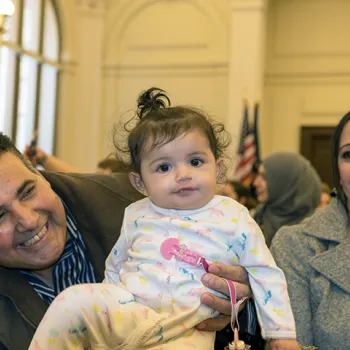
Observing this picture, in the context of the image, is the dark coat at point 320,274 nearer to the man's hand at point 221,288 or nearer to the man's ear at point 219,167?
the man's hand at point 221,288

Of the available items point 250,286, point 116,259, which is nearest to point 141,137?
point 116,259

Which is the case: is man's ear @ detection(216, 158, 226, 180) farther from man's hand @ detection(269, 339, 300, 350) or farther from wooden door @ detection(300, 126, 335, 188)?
wooden door @ detection(300, 126, 335, 188)

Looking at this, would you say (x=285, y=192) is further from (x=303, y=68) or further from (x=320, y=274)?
(x=303, y=68)

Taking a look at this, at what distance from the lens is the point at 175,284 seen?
201 centimetres

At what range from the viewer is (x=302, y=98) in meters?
11.3

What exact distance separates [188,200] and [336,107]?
9591mm

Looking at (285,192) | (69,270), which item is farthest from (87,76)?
(69,270)

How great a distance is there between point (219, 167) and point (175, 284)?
46cm

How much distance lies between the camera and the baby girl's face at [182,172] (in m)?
2.06

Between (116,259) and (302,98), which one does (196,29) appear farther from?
(116,259)

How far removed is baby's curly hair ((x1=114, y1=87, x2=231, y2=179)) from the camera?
2094 millimetres

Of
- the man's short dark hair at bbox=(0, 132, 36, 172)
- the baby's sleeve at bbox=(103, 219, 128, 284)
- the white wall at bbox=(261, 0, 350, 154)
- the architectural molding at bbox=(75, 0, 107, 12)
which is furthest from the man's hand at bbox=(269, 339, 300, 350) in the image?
the architectural molding at bbox=(75, 0, 107, 12)

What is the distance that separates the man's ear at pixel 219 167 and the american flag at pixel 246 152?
6.92m

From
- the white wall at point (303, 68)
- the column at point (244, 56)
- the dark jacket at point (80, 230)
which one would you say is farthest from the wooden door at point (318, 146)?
the dark jacket at point (80, 230)
